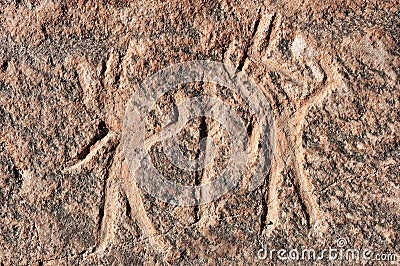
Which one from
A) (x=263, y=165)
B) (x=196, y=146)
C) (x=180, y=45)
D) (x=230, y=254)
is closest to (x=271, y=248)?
(x=230, y=254)

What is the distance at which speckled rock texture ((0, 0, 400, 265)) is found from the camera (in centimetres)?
140

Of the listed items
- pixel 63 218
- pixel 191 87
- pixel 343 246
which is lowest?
pixel 343 246

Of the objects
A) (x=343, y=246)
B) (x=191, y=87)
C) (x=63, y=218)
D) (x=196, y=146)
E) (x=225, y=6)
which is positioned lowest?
(x=343, y=246)

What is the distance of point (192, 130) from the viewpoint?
1431 mm

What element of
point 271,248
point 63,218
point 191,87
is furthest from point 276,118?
point 63,218

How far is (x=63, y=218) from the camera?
57.1 inches

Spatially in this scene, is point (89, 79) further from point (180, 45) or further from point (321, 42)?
point (321, 42)

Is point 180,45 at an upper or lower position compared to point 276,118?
upper

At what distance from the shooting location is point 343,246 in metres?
1.42

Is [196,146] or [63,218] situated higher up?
[196,146]

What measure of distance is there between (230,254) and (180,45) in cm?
55

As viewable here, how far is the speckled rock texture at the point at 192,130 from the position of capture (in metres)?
1.40

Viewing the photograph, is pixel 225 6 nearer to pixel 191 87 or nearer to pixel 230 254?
pixel 191 87

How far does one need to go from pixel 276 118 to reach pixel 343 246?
37cm
